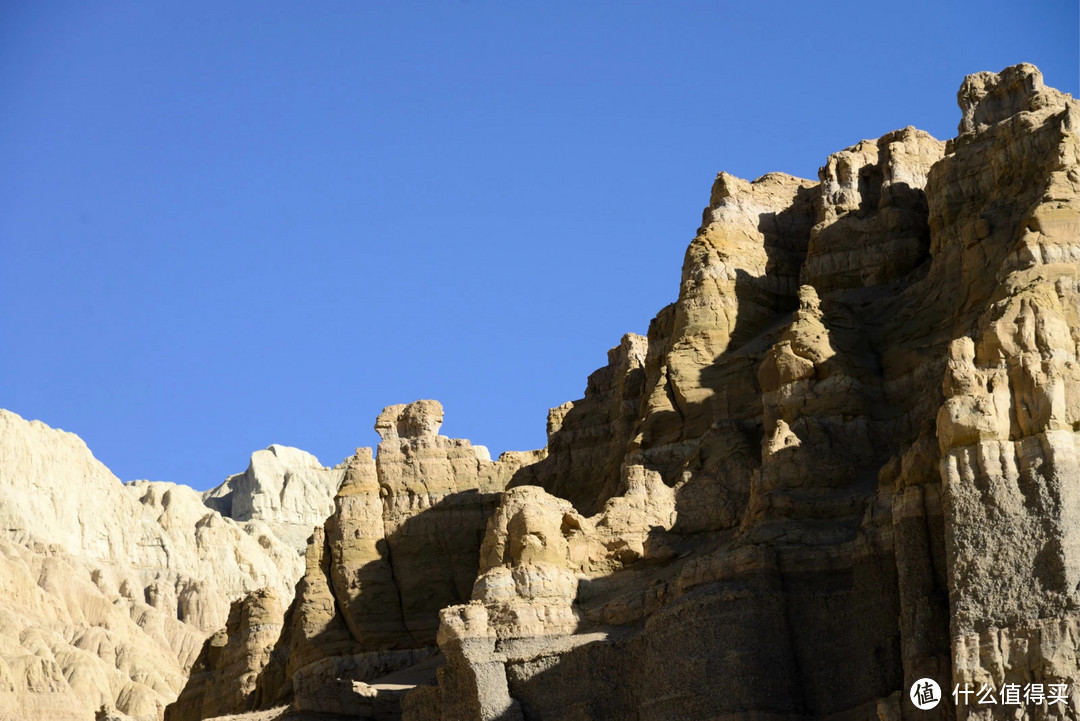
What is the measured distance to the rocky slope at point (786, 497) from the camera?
45.1 m

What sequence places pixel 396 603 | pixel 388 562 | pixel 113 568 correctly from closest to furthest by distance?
pixel 396 603 → pixel 388 562 → pixel 113 568

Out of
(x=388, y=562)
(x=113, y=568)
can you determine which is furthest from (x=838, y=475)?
(x=113, y=568)

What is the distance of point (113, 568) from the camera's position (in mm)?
128375

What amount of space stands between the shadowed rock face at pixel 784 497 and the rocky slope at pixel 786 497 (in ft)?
0.30

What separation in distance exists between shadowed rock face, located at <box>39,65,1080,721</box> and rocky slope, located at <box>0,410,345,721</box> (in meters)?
25.4

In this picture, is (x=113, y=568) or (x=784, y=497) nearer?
(x=784, y=497)

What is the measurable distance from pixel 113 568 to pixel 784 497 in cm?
8146

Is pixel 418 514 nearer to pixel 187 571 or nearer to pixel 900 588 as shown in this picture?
pixel 900 588

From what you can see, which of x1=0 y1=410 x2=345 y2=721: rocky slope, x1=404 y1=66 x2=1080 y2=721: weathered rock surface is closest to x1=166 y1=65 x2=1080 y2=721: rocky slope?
x1=404 y1=66 x2=1080 y2=721: weathered rock surface

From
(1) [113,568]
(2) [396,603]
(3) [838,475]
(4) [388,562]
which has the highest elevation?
(1) [113,568]

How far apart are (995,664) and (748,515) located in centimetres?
1375

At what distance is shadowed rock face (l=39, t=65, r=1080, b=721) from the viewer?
4516cm

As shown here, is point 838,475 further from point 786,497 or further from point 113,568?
point 113,568

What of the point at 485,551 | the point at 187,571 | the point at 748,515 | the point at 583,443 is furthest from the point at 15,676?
the point at 748,515
